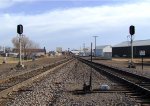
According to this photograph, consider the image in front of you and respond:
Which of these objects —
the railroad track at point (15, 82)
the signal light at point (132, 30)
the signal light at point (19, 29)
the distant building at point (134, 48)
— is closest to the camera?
the railroad track at point (15, 82)

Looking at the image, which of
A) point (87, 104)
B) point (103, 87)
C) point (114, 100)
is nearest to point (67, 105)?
point (87, 104)

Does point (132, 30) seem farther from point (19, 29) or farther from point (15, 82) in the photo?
point (15, 82)

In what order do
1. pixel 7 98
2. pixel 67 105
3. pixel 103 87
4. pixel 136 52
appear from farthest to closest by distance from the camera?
1. pixel 136 52
2. pixel 103 87
3. pixel 7 98
4. pixel 67 105

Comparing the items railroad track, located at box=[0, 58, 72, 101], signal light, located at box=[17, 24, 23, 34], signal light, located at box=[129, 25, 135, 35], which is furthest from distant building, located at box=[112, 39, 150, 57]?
railroad track, located at box=[0, 58, 72, 101]

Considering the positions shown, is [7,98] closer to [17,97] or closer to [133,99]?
[17,97]

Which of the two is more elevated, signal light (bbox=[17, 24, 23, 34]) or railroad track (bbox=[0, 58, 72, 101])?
signal light (bbox=[17, 24, 23, 34])

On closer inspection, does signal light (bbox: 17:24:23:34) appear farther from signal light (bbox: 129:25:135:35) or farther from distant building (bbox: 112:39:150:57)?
distant building (bbox: 112:39:150:57)

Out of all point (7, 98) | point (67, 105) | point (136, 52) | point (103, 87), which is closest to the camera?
point (67, 105)

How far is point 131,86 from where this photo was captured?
812 inches

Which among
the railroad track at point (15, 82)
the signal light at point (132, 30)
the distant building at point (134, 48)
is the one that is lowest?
the railroad track at point (15, 82)

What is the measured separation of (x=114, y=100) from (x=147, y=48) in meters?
113

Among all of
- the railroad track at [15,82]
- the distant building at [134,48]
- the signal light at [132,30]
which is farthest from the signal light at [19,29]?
the distant building at [134,48]

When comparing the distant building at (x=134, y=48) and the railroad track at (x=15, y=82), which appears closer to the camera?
the railroad track at (x=15, y=82)

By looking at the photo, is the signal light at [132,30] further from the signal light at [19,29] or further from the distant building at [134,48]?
the distant building at [134,48]
